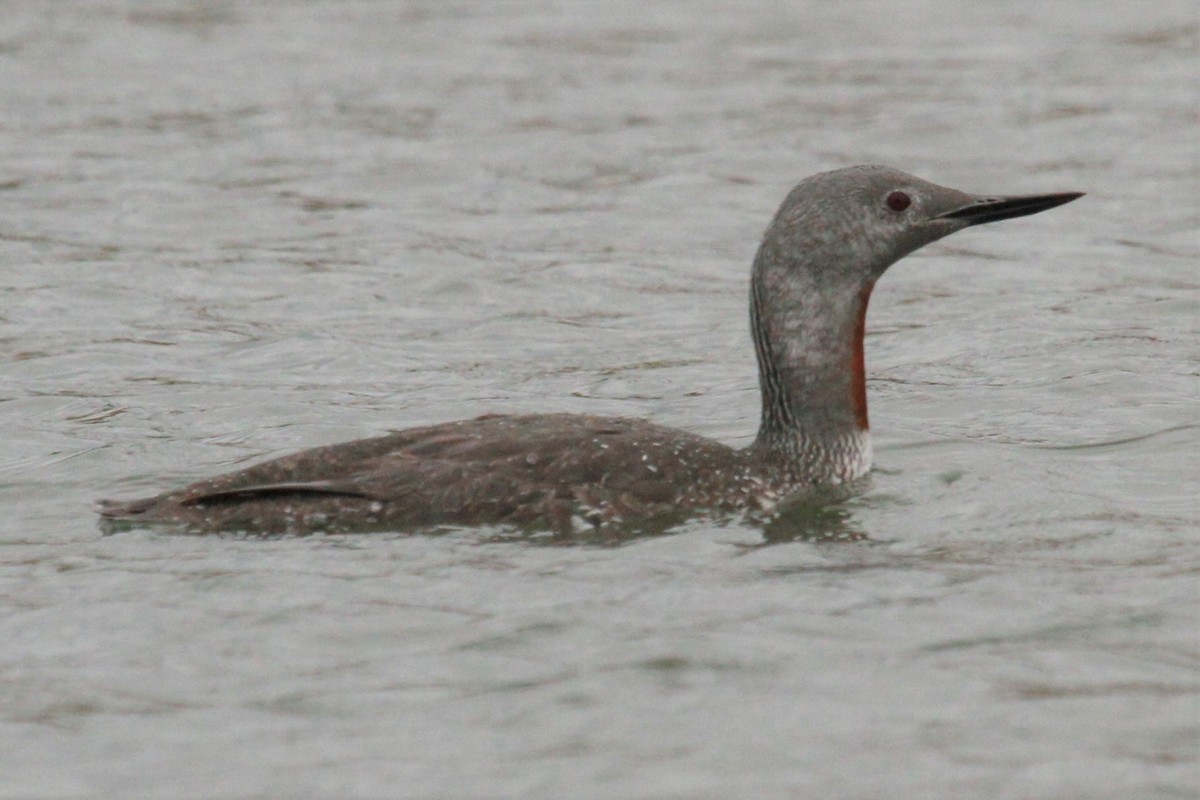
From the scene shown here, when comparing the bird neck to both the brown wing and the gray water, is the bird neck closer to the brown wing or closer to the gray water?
the gray water

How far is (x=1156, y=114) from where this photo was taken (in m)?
16.9

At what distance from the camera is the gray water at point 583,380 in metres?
6.07

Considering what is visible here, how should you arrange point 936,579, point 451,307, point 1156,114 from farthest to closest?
1. point 1156,114
2. point 451,307
3. point 936,579

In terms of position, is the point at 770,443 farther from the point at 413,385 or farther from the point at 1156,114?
Result: the point at 1156,114

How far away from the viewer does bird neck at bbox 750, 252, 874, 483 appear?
330 inches

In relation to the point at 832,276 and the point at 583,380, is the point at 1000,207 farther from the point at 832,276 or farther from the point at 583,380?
the point at 583,380

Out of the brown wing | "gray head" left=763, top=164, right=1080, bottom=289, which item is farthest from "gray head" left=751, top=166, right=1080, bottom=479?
the brown wing

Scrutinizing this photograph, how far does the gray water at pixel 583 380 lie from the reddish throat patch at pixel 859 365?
12.7 inches

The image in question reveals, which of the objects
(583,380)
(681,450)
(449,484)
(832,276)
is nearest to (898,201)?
(832,276)

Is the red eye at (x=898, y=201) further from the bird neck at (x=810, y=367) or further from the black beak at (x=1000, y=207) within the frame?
the bird neck at (x=810, y=367)

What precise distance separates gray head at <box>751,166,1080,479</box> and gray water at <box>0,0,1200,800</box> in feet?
1.50

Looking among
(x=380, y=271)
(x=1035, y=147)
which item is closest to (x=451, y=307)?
(x=380, y=271)

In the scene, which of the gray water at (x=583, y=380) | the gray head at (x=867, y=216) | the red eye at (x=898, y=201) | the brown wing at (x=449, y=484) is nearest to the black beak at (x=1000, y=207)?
the gray head at (x=867, y=216)

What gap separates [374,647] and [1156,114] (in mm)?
11717
